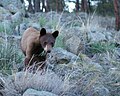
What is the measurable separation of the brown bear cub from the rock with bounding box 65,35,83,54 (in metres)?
1.94

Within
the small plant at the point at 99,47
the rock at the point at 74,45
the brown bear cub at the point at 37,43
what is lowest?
the small plant at the point at 99,47

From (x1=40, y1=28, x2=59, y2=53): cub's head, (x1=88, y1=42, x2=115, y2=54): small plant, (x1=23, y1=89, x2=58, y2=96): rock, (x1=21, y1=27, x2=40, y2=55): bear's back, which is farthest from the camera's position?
(x1=88, y1=42, x2=115, y2=54): small plant

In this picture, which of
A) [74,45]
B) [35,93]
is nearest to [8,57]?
[74,45]

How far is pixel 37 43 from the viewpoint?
6379 mm

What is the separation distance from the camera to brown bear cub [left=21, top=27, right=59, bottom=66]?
6075 mm

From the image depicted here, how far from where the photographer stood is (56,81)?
5.39m

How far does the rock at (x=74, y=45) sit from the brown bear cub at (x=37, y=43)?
76.4 inches

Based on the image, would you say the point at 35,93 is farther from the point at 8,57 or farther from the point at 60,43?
the point at 60,43

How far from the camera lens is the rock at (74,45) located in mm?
8766

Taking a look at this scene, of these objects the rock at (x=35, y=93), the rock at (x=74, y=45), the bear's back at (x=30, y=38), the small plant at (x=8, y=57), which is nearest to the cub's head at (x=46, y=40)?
the bear's back at (x=30, y=38)

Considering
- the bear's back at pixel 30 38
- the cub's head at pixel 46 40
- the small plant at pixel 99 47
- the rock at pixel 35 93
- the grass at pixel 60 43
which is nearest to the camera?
the rock at pixel 35 93

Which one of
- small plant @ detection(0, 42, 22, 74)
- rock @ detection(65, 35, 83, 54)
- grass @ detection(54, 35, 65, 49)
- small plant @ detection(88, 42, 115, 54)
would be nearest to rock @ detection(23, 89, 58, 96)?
small plant @ detection(0, 42, 22, 74)

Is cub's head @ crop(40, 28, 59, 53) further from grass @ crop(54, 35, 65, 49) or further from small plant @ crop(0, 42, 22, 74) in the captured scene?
grass @ crop(54, 35, 65, 49)

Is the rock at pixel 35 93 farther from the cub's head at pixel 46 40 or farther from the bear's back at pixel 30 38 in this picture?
the bear's back at pixel 30 38
